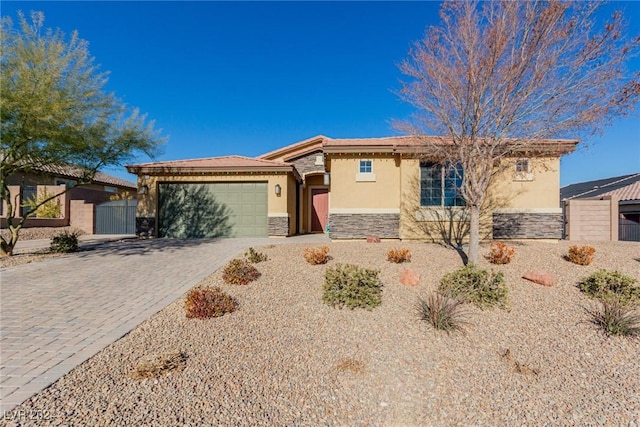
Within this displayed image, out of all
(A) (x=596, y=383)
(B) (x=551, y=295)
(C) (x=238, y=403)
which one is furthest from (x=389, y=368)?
(B) (x=551, y=295)

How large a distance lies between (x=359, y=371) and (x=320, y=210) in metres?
14.3

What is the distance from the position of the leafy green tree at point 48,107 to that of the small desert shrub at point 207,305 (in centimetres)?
721

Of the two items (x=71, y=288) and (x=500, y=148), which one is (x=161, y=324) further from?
(x=500, y=148)

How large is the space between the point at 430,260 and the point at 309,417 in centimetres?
573

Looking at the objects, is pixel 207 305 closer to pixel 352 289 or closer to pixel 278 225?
pixel 352 289

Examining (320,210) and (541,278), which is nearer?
(541,278)

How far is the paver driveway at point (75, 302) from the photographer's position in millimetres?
3115

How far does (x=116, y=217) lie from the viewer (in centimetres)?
1661

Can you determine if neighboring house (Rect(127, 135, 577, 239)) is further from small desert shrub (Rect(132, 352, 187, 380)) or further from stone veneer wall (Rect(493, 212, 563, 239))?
small desert shrub (Rect(132, 352, 187, 380))

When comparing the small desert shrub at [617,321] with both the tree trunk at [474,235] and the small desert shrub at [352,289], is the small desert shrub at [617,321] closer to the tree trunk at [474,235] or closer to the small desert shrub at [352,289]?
the tree trunk at [474,235]

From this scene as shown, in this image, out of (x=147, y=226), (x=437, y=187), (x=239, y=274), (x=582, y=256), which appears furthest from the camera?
(x=147, y=226)

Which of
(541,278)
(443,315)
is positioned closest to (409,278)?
(443,315)

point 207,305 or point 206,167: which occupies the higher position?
point 206,167

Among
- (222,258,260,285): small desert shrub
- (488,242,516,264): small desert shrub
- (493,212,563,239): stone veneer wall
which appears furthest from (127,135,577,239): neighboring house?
(222,258,260,285): small desert shrub
